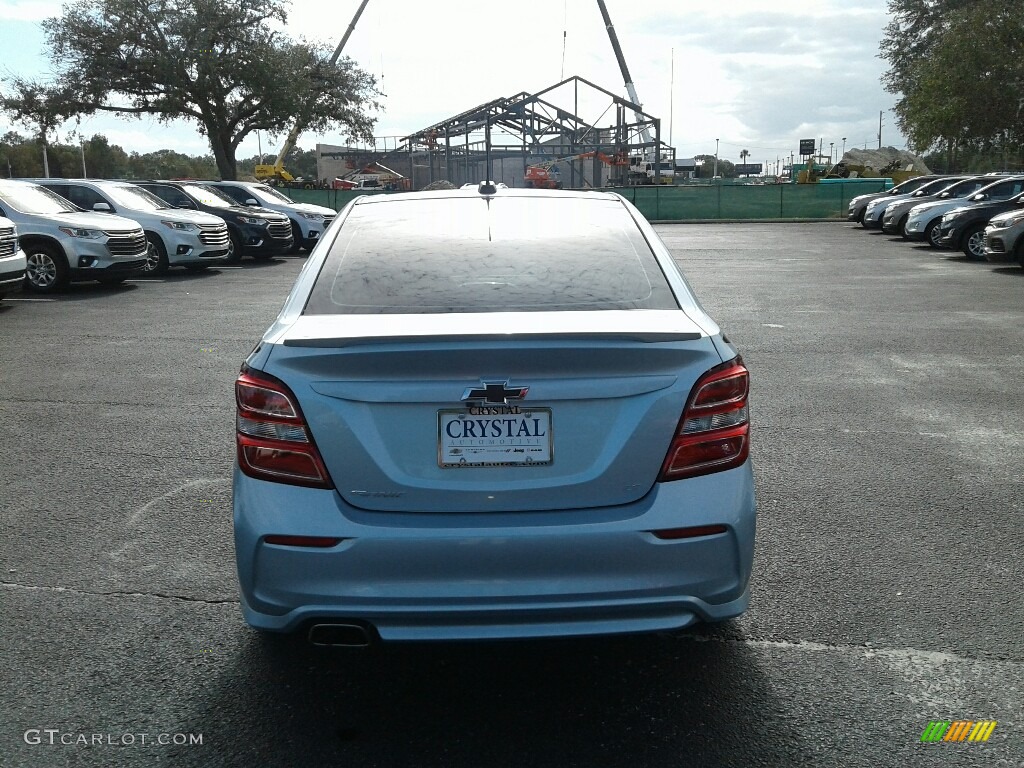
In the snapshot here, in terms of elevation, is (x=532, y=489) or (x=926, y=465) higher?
(x=532, y=489)

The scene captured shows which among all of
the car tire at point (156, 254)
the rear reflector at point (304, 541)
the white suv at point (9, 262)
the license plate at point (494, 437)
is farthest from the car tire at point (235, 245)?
the license plate at point (494, 437)

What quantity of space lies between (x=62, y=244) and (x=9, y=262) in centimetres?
257

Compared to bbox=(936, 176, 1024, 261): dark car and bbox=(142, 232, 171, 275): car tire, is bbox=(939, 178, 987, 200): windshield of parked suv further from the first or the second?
bbox=(142, 232, 171, 275): car tire

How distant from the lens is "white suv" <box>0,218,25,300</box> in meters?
12.4

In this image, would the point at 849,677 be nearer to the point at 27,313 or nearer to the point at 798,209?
the point at 27,313

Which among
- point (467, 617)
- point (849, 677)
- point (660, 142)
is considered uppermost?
point (660, 142)

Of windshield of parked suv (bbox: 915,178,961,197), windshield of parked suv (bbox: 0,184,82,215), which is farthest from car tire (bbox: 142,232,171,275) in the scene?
windshield of parked suv (bbox: 915,178,961,197)

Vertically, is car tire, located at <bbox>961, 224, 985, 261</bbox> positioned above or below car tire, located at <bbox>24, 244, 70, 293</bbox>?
below

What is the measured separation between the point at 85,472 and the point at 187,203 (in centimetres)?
1636

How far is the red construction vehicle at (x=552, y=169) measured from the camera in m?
63.9

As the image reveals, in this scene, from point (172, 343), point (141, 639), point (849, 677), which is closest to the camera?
point (849, 677)

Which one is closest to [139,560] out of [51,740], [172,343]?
[51,740]

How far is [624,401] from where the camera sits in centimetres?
291

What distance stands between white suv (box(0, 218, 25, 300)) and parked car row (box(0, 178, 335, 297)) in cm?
1
